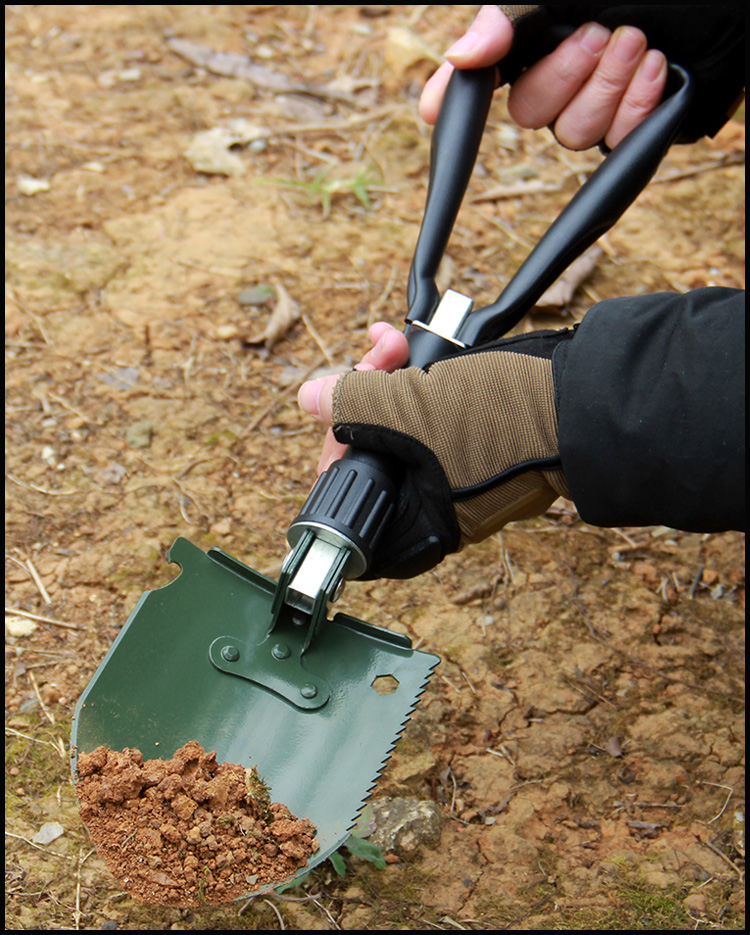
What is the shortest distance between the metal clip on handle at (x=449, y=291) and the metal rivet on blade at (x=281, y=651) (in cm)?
8

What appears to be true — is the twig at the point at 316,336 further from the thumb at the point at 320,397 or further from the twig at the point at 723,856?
the twig at the point at 723,856

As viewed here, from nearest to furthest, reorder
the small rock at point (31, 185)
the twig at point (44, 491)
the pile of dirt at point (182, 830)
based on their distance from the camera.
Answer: the pile of dirt at point (182, 830), the twig at point (44, 491), the small rock at point (31, 185)

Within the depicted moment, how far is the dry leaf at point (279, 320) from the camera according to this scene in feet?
7.22

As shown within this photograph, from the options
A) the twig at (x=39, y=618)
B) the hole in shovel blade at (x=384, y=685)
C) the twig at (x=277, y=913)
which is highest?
the hole in shovel blade at (x=384, y=685)

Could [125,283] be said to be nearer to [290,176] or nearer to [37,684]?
[290,176]

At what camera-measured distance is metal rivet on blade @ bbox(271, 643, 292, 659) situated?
4.42 ft

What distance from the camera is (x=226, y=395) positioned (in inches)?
81.8

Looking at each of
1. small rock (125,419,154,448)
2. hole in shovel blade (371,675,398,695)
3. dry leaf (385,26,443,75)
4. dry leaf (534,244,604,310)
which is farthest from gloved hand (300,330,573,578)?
dry leaf (385,26,443,75)

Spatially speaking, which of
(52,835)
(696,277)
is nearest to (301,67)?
(696,277)

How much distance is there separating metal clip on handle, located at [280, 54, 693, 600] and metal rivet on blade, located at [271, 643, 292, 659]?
8 cm

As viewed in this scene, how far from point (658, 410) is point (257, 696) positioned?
0.72m

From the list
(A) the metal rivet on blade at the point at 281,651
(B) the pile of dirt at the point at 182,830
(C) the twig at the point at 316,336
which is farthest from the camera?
(C) the twig at the point at 316,336

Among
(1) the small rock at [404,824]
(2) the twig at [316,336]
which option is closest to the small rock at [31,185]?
(2) the twig at [316,336]

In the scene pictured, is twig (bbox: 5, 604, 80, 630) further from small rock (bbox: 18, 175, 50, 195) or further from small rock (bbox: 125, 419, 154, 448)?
small rock (bbox: 18, 175, 50, 195)
